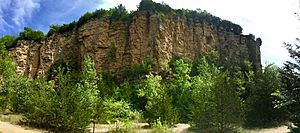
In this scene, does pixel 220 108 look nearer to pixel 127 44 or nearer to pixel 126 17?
pixel 127 44

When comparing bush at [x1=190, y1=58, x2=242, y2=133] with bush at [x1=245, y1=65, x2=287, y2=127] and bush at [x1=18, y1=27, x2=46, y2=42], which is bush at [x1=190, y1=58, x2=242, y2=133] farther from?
bush at [x1=18, y1=27, x2=46, y2=42]

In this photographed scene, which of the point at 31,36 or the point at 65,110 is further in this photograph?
the point at 31,36

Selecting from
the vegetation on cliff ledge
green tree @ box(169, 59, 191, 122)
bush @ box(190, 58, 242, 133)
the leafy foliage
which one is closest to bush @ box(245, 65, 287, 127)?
bush @ box(190, 58, 242, 133)

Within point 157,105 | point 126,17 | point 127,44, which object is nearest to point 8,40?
point 126,17

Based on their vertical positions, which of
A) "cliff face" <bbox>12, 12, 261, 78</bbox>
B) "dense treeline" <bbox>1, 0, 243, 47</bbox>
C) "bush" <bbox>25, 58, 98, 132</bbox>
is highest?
"dense treeline" <bbox>1, 0, 243, 47</bbox>

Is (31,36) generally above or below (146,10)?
below

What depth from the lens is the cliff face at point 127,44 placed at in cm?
5031

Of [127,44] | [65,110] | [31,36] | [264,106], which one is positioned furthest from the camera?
[31,36]

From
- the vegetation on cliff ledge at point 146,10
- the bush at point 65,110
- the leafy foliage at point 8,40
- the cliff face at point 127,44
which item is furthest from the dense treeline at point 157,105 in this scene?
the leafy foliage at point 8,40

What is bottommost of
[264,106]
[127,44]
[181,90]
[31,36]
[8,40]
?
[264,106]

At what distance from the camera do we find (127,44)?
51188 mm

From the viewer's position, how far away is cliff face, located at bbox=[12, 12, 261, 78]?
165ft

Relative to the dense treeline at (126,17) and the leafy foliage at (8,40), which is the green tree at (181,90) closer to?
the dense treeline at (126,17)

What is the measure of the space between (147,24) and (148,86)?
16534mm
